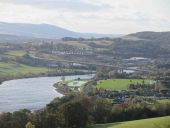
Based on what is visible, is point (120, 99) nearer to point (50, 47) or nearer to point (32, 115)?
point (32, 115)

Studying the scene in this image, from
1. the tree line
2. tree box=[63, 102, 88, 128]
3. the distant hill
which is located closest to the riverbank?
the tree line

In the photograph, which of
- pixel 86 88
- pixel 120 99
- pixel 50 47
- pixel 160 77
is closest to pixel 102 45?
pixel 50 47

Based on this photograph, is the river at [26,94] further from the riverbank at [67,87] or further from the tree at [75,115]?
the tree at [75,115]

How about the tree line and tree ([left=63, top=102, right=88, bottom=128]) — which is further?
tree ([left=63, top=102, right=88, bottom=128])

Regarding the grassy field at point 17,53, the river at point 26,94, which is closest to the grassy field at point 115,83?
the river at point 26,94

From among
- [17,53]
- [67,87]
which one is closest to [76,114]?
[67,87]

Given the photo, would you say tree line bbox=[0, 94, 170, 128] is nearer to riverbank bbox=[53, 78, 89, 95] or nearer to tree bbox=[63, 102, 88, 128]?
tree bbox=[63, 102, 88, 128]

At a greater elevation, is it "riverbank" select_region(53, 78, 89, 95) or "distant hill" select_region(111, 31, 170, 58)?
"distant hill" select_region(111, 31, 170, 58)

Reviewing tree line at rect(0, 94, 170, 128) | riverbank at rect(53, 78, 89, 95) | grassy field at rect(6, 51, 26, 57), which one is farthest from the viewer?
grassy field at rect(6, 51, 26, 57)
